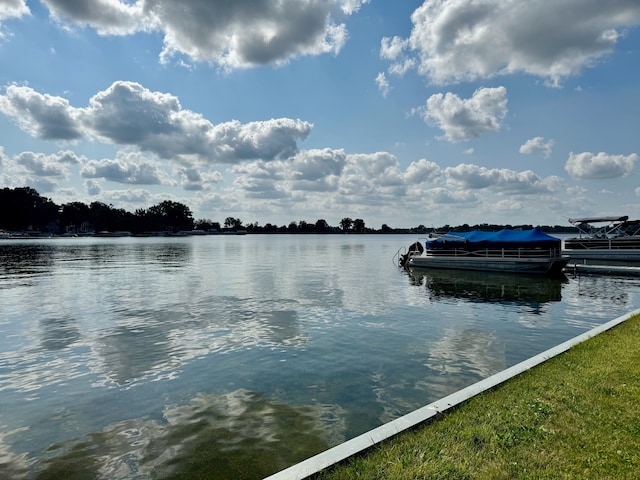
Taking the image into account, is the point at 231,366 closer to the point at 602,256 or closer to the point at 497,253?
the point at 497,253

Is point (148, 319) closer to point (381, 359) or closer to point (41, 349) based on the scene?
point (41, 349)

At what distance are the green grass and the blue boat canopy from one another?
114 feet

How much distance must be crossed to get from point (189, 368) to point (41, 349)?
262 inches

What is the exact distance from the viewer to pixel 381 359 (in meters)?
12.4

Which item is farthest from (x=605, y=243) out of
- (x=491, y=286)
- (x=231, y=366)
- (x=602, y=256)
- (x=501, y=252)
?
(x=231, y=366)

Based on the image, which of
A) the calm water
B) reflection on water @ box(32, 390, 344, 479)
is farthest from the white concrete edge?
the calm water

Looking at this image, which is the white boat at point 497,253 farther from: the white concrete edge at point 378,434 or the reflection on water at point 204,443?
the reflection on water at point 204,443

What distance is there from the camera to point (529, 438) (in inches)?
226

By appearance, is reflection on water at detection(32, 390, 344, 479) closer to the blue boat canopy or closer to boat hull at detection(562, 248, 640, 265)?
the blue boat canopy

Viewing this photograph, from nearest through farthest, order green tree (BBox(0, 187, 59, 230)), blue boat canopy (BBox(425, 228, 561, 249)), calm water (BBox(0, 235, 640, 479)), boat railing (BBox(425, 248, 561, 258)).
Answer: calm water (BBox(0, 235, 640, 479))
boat railing (BBox(425, 248, 561, 258))
blue boat canopy (BBox(425, 228, 561, 249))
green tree (BBox(0, 187, 59, 230))

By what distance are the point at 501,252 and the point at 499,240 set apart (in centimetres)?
133

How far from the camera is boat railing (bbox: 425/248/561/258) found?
38719 mm

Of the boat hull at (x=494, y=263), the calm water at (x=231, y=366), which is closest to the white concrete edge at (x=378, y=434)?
the calm water at (x=231, y=366)

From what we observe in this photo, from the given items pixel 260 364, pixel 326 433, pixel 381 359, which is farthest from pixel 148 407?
pixel 381 359
